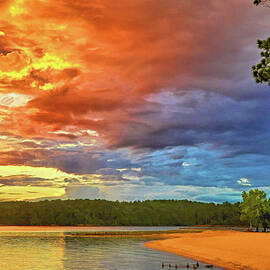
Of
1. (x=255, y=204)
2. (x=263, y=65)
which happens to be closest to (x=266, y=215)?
(x=255, y=204)

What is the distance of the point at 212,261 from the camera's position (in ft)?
219

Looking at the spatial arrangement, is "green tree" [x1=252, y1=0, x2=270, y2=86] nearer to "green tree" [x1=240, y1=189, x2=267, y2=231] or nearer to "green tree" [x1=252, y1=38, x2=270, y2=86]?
"green tree" [x1=252, y1=38, x2=270, y2=86]

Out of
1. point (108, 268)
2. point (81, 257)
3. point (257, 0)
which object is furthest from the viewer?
point (81, 257)

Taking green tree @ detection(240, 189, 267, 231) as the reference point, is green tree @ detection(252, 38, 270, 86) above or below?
above

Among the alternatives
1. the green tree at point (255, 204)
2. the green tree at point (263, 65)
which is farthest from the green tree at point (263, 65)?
the green tree at point (255, 204)

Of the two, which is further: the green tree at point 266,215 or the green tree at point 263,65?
the green tree at point 266,215

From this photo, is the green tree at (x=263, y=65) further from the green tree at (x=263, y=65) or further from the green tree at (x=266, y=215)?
the green tree at (x=266, y=215)

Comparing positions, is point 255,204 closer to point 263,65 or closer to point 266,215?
point 266,215

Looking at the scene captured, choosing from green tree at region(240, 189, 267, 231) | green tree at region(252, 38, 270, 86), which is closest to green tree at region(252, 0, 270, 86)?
green tree at region(252, 38, 270, 86)

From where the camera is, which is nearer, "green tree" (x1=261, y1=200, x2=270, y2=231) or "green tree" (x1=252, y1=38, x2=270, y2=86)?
"green tree" (x1=252, y1=38, x2=270, y2=86)

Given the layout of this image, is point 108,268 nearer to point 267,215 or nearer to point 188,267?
point 188,267

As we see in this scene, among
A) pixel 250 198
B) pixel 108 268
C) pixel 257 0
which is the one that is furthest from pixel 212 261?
pixel 250 198

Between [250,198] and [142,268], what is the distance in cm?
10311

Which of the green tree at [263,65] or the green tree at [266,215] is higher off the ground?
the green tree at [263,65]
